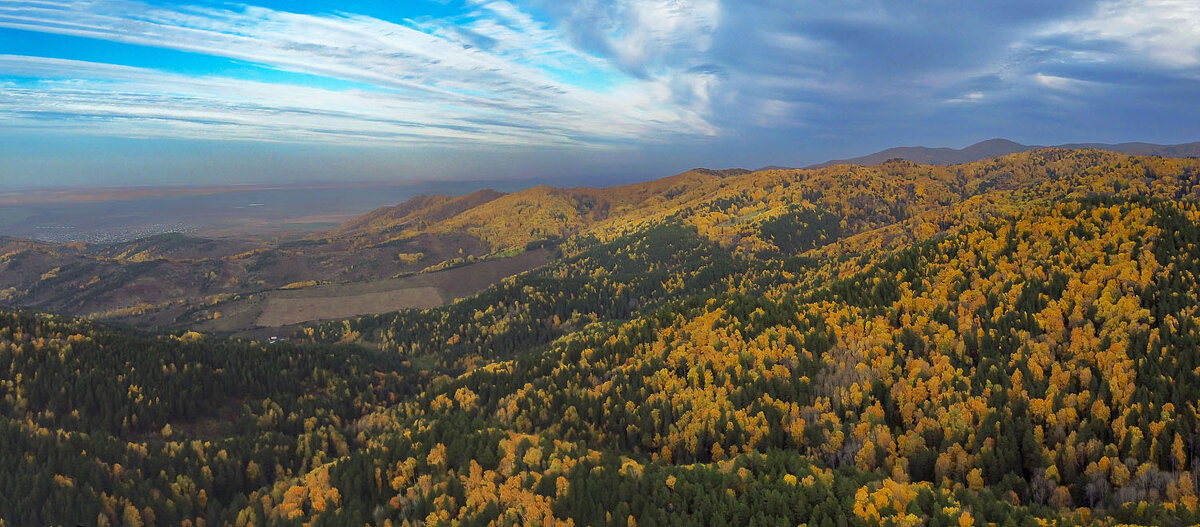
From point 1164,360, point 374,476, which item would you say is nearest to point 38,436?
point 374,476

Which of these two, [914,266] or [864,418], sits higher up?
[914,266]

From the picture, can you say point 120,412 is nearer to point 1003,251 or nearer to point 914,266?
point 914,266

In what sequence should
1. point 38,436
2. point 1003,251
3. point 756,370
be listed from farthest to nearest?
point 1003,251 → point 756,370 → point 38,436

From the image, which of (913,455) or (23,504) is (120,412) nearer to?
(23,504)

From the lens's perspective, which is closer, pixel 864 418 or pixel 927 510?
pixel 927 510

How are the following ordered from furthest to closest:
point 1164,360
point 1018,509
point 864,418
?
point 864,418 → point 1164,360 → point 1018,509

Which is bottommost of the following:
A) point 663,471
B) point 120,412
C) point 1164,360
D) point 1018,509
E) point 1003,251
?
point 120,412

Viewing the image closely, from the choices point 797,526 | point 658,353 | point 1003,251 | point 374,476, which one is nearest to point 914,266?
point 1003,251

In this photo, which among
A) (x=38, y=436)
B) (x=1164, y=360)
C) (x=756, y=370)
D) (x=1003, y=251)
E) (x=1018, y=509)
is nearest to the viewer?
(x=1018, y=509)

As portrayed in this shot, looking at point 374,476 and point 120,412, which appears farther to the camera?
point 120,412
